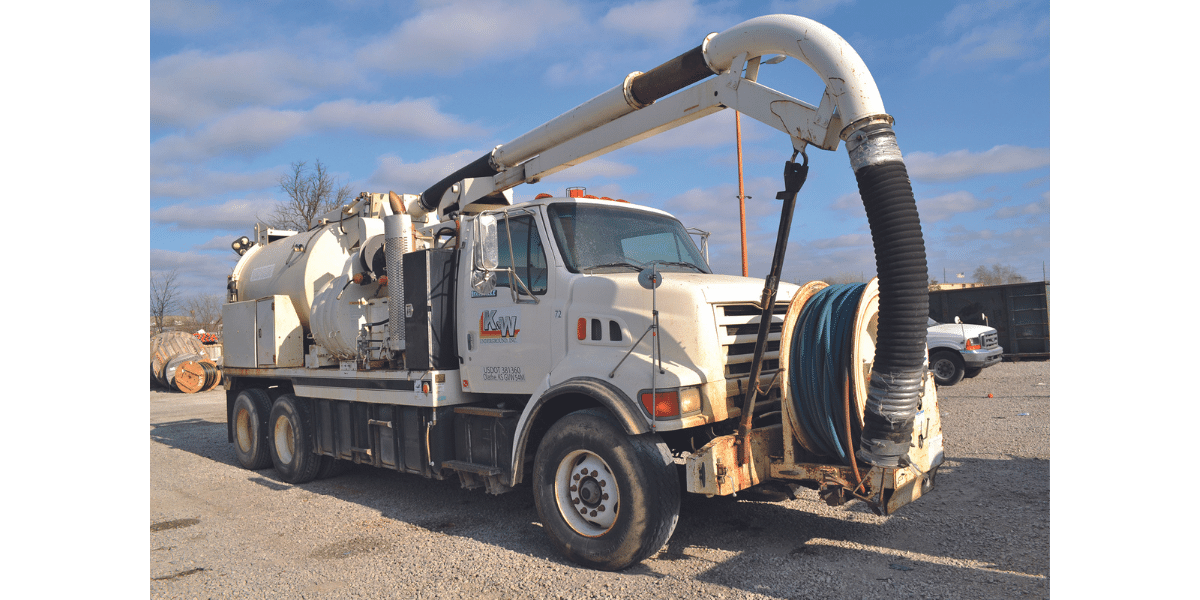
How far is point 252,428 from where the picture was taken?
10.0 metres

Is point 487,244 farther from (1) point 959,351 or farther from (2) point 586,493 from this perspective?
(1) point 959,351

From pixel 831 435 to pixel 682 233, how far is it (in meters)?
2.70

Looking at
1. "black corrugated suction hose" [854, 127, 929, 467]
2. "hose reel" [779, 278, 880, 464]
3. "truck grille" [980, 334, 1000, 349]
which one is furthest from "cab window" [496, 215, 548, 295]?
"truck grille" [980, 334, 1000, 349]

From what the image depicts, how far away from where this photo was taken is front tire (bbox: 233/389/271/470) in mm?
9875

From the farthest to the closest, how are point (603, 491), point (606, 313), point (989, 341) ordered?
point (989, 341)
point (606, 313)
point (603, 491)

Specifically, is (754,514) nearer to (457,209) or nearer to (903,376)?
(903,376)

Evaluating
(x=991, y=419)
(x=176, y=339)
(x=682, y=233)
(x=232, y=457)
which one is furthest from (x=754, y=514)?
(x=176, y=339)

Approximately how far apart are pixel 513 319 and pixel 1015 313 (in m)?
18.4

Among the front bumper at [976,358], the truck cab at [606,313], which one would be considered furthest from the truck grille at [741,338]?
the front bumper at [976,358]

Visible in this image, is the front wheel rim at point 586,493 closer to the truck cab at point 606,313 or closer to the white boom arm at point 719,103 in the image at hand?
the truck cab at point 606,313

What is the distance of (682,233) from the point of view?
23.1 feet

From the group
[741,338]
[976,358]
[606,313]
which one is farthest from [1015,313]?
[606,313]

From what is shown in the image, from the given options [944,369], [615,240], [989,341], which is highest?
[615,240]

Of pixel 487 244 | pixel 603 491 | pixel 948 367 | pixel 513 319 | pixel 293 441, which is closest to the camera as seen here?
pixel 603 491
